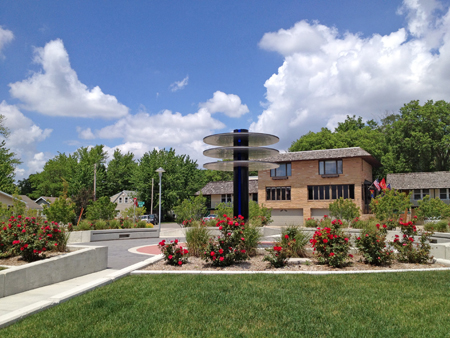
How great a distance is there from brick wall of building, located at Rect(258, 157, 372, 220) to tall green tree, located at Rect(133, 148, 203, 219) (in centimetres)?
1883

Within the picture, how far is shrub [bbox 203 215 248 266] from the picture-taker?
31.1 ft

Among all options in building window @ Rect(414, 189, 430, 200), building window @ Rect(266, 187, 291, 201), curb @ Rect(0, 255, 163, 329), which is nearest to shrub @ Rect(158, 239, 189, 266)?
curb @ Rect(0, 255, 163, 329)

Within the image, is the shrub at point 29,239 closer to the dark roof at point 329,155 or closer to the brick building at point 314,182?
the brick building at point 314,182

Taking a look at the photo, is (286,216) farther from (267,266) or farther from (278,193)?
(267,266)

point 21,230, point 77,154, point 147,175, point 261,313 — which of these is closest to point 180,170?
point 147,175

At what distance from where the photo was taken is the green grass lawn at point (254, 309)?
16.2 ft

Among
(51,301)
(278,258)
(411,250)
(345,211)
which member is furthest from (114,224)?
(411,250)

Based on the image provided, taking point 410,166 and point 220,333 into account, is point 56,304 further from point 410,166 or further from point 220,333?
point 410,166

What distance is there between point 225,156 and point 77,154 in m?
72.2

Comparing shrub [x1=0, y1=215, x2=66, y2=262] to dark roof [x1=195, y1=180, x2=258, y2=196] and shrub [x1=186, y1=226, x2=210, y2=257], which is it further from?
dark roof [x1=195, y1=180, x2=258, y2=196]

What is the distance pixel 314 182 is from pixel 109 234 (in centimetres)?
2856

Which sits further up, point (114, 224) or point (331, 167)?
point (331, 167)

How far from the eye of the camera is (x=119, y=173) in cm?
7356

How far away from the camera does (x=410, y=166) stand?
169 ft
